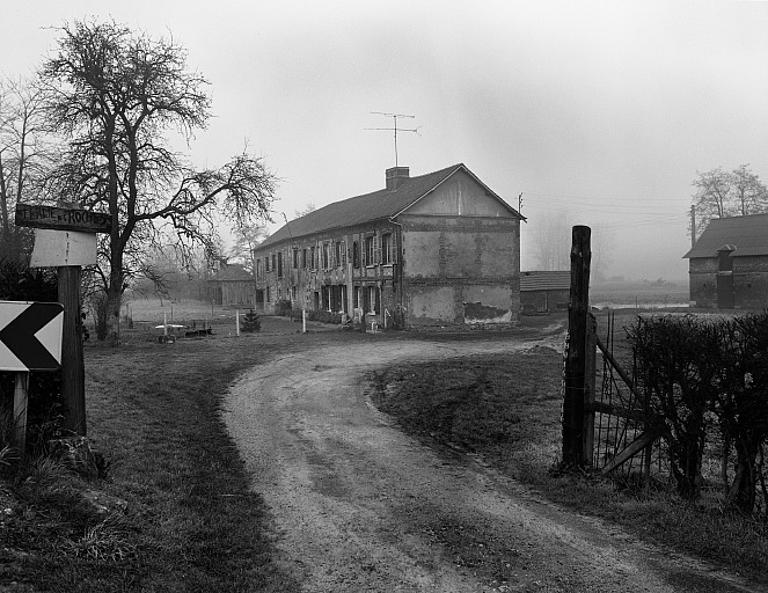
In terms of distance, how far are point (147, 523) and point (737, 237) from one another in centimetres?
5190

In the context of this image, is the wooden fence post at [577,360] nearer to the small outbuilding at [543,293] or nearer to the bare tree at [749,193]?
the small outbuilding at [543,293]

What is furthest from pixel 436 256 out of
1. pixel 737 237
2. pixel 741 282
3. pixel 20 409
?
pixel 737 237

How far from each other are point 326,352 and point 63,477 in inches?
617

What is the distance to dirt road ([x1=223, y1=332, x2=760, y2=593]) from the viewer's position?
471cm

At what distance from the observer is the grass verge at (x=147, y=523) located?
3998mm

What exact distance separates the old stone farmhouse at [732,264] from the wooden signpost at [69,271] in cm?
4741

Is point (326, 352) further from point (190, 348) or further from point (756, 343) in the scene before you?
point (756, 343)

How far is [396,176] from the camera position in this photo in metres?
38.2

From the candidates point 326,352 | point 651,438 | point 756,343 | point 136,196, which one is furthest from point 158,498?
point 136,196

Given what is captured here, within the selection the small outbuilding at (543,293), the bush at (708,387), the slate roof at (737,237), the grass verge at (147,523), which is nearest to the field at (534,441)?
the bush at (708,387)

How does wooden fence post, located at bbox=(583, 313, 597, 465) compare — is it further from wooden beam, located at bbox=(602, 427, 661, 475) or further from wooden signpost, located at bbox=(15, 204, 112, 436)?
wooden signpost, located at bbox=(15, 204, 112, 436)

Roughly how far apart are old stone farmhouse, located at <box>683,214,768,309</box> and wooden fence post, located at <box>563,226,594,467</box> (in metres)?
42.9

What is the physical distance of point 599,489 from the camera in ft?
22.4

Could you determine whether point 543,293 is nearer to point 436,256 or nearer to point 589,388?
point 436,256
